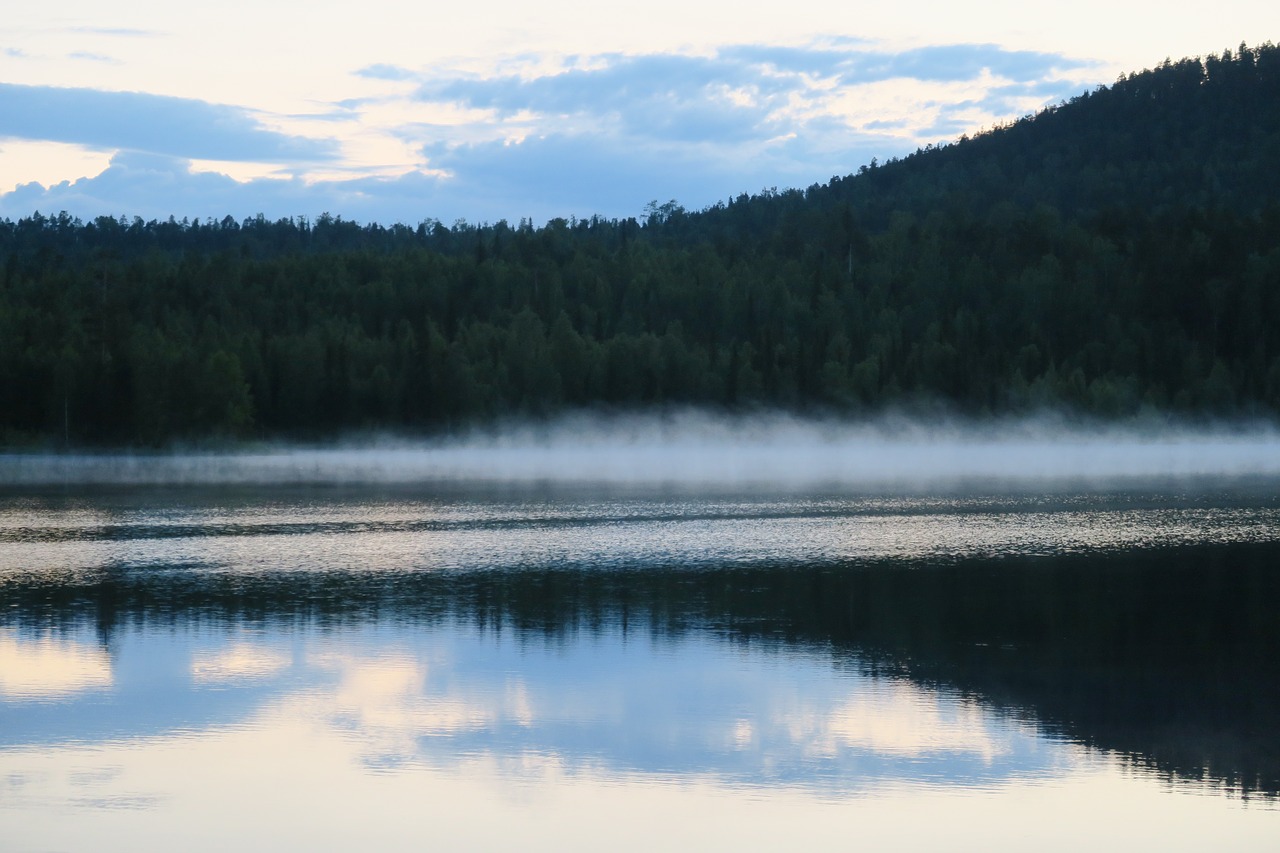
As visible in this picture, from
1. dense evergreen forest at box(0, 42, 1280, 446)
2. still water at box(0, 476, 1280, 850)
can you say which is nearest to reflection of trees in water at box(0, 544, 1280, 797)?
still water at box(0, 476, 1280, 850)

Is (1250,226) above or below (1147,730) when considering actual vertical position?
above

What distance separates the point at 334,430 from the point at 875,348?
50.3 meters

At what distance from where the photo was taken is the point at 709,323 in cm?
15288


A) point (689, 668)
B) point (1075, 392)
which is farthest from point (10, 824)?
point (1075, 392)

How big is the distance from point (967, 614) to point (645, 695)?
825 cm

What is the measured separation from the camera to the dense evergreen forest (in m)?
106

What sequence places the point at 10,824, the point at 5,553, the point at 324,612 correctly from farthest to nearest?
the point at 5,553
the point at 324,612
the point at 10,824

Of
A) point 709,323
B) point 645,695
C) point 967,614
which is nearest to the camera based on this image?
point 645,695

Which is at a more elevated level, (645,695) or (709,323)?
(709,323)

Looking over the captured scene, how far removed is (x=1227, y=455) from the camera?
10375 cm

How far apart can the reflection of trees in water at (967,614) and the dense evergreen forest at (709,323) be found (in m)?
72.0

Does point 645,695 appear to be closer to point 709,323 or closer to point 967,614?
point 967,614

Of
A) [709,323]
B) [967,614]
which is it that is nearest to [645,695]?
[967,614]

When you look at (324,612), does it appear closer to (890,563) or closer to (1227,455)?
(890,563)
